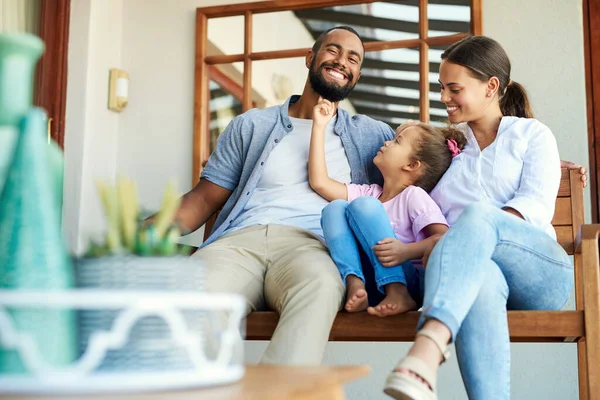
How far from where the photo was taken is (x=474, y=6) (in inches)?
135

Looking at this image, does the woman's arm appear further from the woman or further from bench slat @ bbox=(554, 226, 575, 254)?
bench slat @ bbox=(554, 226, 575, 254)

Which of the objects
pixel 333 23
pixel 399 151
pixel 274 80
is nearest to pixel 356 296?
pixel 399 151

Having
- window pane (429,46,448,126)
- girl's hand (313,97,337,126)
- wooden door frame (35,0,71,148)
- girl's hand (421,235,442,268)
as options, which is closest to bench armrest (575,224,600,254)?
girl's hand (421,235,442,268)

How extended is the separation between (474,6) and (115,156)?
1.81 metres

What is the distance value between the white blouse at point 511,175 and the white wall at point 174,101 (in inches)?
53.0

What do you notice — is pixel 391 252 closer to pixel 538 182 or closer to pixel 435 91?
pixel 538 182

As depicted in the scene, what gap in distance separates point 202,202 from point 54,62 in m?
1.62

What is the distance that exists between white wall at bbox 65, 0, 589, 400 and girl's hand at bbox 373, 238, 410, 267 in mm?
1644

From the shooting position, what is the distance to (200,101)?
3.72m

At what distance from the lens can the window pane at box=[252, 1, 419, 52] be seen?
357cm

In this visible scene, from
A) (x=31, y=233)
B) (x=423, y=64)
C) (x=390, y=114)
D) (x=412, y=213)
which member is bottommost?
(x=31, y=233)

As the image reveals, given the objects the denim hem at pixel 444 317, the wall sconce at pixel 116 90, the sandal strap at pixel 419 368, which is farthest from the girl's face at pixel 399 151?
the wall sconce at pixel 116 90

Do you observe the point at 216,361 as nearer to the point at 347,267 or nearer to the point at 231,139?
the point at 347,267

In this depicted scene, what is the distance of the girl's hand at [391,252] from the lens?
5.86 ft
